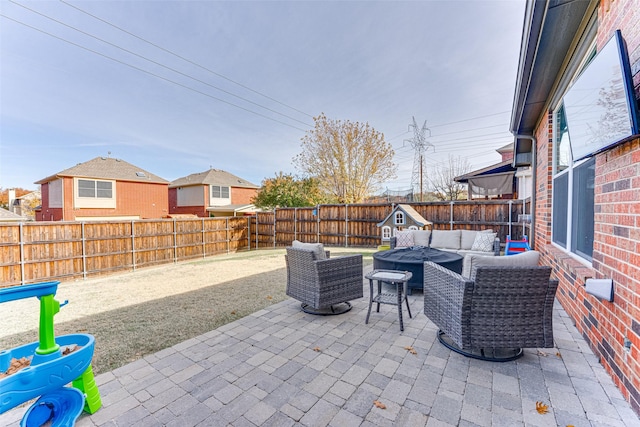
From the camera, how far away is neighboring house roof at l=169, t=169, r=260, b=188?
24016 mm

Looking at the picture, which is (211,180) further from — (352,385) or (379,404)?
(379,404)

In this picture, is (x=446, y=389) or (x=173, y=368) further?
(x=173, y=368)

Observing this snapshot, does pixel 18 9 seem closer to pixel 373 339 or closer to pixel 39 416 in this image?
pixel 39 416

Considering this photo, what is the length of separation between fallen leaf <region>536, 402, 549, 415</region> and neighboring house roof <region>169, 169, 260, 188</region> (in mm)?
24760

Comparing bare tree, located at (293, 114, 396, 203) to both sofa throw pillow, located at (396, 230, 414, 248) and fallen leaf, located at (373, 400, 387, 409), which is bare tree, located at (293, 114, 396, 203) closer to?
sofa throw pillow, located at (396, 230, 414, 248)

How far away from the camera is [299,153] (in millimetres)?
18875

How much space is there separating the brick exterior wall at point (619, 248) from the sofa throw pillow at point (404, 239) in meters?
4.04

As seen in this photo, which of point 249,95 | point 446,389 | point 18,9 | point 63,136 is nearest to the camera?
point 446,389

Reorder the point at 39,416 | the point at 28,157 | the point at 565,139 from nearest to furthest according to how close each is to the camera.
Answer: the point at 39,416, the point at 565,139, the point at 28,157

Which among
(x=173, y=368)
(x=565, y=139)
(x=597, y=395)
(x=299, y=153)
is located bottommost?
(x=173, y=368)

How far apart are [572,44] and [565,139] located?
147cm

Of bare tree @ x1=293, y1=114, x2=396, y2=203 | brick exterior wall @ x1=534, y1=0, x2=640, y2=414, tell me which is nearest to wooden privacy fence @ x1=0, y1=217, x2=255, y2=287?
bare tree @ x1=293, y1=114, x2=396, y2=203

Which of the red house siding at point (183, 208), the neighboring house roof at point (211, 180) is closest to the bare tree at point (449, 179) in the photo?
the neighboring house roof at point (211, 180)

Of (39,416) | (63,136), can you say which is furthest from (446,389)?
(63,136)
